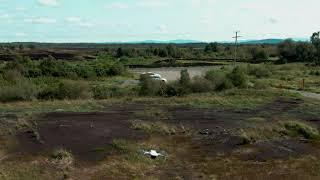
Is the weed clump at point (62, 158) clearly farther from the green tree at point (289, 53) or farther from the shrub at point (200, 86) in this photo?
the green tree at point (289, 53)

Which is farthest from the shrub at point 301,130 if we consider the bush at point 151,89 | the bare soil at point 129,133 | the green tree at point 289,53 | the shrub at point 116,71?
the green tree at point 289,53

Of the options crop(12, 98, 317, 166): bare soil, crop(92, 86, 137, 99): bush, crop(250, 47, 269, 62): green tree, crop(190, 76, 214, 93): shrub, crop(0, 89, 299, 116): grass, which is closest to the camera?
crop(12, 98, 317, 166): bare soil

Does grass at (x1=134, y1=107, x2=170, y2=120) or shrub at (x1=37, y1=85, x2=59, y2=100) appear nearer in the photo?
grass at (x1=134, y1=107, x2=170, y2=120)

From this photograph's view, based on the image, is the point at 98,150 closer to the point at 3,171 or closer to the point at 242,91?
the point at 3,171

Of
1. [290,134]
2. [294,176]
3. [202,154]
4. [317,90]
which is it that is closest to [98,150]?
[202,154]

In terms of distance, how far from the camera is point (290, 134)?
23.9 m

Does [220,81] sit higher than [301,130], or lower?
higher

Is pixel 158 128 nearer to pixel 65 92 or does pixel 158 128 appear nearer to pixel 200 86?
pixel 65 92

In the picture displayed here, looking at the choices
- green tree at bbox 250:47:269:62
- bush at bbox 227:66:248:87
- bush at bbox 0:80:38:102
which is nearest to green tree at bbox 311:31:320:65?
green tree at bbox 250:47:269:62

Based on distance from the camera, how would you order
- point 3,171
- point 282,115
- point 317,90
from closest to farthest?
point 3,171 → point 282,115 → point 317,90

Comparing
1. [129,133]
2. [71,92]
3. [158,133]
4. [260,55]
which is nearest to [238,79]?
[71,92]

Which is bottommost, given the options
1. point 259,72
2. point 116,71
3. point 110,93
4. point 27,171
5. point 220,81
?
point 116,71

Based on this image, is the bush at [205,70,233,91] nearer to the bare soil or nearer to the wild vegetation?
the wild vegetation

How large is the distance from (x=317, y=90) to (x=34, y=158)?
109 ft
